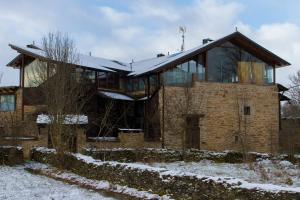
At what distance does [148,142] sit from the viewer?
31.7 m

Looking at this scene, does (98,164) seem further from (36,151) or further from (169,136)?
(169,136)

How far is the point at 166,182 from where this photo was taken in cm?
1414

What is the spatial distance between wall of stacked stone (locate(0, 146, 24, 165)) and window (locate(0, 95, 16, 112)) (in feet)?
33.3

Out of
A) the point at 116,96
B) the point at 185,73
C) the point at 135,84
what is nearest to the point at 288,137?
the point at 185,73

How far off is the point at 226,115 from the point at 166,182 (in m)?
21.5

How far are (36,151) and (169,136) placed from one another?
10200 millimetres

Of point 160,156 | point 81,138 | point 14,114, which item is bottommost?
point 160,156

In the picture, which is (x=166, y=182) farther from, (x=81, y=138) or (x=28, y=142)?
(x=28, y=142)

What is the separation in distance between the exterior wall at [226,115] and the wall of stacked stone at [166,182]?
12813 mm

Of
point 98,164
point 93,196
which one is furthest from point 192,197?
point 98,164

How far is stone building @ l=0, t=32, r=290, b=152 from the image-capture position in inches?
1264

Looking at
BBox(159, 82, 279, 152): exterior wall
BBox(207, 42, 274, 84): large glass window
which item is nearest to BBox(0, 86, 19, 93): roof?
BBox(159, 82, 279, 152): exterior wall

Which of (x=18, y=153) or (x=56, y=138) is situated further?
(x=18, y=153)

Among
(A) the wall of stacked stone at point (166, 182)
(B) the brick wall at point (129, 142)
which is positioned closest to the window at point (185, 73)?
(B) the brick wall at point (129, 142)
